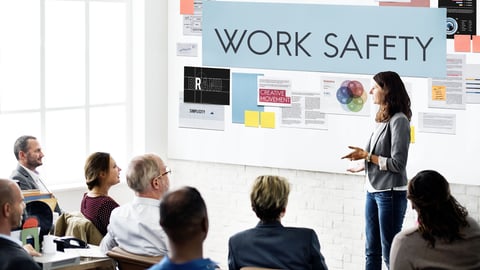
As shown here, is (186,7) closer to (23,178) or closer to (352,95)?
(352,95)

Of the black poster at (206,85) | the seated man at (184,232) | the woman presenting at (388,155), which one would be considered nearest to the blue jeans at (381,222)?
the woman presenting at (388,155)

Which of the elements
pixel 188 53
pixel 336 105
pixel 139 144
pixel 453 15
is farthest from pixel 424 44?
pixel 139 144

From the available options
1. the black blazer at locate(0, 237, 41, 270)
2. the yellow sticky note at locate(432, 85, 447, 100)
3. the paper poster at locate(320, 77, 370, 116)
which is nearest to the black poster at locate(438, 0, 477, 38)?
the yellow sticky note at locate(432, 85, 447, 100)

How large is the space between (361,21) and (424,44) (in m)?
0.58

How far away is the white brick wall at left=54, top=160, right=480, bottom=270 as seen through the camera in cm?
800

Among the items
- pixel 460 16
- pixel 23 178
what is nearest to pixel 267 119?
pixel 460 16

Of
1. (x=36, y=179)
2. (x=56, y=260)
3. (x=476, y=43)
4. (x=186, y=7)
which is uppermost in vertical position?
(x=186, y=7)

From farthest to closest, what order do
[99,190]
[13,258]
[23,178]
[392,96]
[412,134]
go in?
[412,134], [392,96], [23,178], [99,190], [13,258]

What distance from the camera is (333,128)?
7988 mm

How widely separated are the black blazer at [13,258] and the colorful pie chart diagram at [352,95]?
3987 millimetres

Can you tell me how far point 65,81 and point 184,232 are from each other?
515cm

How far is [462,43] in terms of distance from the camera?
739 cm

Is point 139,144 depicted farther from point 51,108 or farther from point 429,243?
point 429,243

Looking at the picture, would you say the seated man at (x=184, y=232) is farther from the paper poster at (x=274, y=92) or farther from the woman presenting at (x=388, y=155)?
the paper poster at (x=274, y=92)
